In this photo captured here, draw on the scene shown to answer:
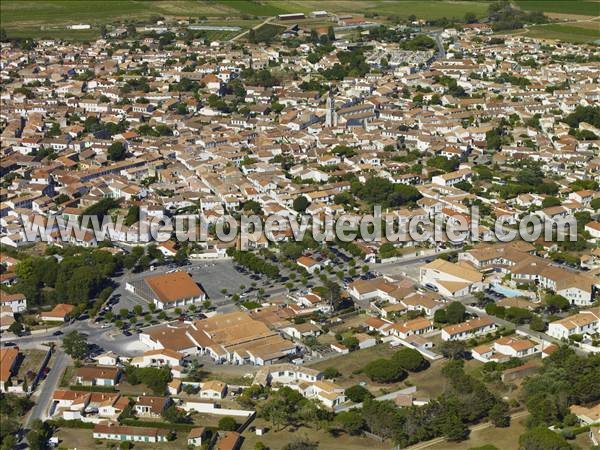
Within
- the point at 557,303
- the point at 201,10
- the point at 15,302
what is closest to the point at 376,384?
the point at 557,303

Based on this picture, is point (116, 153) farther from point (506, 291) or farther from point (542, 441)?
point (542, 441)

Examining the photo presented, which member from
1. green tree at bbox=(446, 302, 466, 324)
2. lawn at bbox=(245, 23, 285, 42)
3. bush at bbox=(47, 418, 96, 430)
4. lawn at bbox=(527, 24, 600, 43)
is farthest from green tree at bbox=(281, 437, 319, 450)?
lawn at bbox=(527, 24, 600, 43)

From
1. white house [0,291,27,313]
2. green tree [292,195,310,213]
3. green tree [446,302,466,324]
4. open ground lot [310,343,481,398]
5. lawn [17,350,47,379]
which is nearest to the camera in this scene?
open ground lot [310,343,481,398]

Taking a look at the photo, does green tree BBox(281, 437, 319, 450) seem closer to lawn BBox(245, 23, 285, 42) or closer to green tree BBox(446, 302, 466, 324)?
green tree BBox(446, 302, 466, 324)

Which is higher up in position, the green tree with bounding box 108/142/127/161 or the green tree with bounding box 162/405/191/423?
the green tree with bounding box 108/142/127/161

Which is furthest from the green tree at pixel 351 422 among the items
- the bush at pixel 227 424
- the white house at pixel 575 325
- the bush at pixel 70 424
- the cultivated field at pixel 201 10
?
the cultivated field at pixel 201 10

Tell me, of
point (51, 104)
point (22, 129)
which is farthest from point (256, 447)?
point (51, 104)
